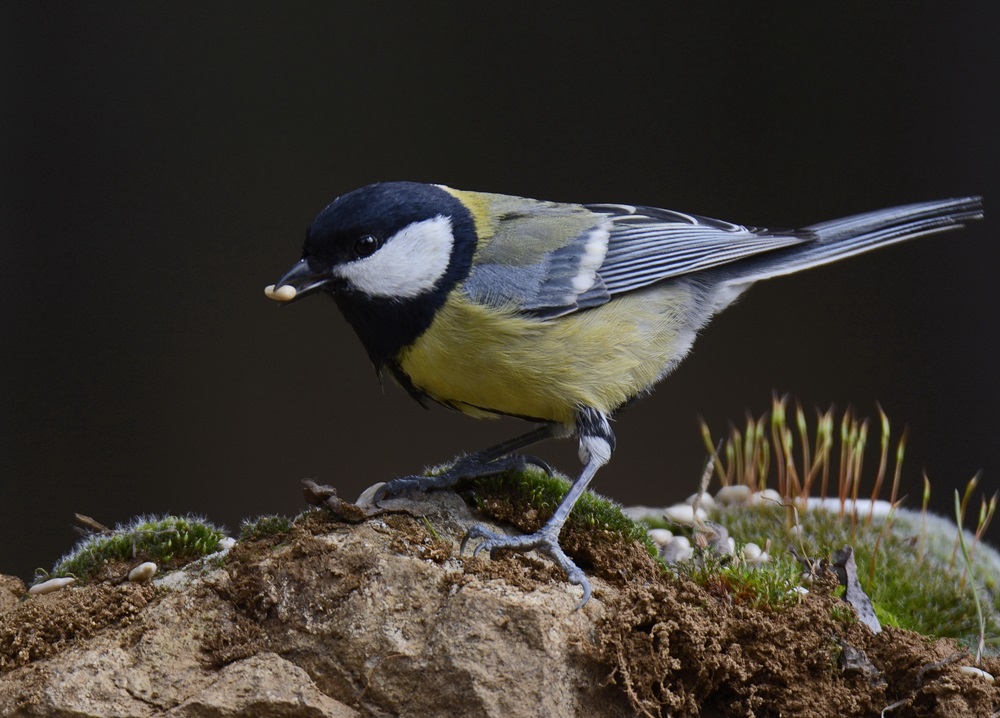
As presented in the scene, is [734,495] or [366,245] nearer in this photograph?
[366,245]

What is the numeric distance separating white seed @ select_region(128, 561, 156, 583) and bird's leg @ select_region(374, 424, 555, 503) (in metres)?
0.40

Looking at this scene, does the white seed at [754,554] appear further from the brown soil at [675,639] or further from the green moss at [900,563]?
the brown soil at [675,639]

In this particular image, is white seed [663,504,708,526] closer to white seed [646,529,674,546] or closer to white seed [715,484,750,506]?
white seed [646,529,674,546]

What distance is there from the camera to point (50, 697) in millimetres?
1310

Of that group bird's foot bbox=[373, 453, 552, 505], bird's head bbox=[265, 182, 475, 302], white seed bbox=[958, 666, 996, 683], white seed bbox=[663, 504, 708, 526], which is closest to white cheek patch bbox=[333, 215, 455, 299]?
bird's head bbox=[265, 182, 475, 302]

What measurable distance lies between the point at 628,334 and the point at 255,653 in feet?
2.89

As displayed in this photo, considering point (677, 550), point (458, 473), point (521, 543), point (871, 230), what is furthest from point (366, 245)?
point (871, 230)

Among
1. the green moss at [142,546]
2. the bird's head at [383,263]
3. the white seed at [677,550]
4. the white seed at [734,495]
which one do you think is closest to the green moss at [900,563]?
the white seed at [734,495]

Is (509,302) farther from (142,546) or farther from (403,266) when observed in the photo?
(142,546)

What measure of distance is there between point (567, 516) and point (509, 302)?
0.39 m

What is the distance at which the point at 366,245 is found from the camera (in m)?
1.70

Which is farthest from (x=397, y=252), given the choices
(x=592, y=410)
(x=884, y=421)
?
(x=884, y=421)

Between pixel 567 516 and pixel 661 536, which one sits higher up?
pixel 567 516

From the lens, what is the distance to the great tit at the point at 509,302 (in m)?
1.71
